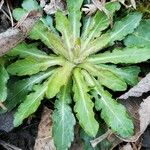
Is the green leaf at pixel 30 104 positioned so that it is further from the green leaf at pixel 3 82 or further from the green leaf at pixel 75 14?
the green leaf at pixel 75 14

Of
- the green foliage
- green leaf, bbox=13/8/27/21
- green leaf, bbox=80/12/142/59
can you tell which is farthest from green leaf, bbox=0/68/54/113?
green leaf, bbox=13/8/27/21

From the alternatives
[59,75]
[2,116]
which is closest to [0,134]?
[2,116]

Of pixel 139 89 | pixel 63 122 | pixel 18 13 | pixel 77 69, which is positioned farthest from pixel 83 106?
pixel 18 13

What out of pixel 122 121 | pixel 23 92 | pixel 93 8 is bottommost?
pixel 122 121

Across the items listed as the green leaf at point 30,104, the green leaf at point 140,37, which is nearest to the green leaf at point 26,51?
the green leaf at point 30,104

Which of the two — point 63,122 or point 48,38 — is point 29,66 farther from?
point 63,122

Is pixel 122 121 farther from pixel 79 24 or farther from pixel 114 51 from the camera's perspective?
pixel 79 24

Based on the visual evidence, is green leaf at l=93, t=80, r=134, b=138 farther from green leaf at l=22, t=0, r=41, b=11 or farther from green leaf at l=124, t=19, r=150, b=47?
green leaf at l=22, t=0, r=41, b=11
